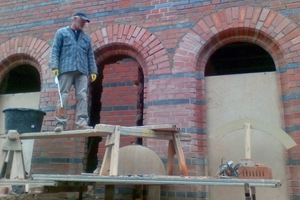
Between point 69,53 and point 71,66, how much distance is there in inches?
8.5

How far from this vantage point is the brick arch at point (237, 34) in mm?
4770

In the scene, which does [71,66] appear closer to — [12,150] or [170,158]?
[12,150]

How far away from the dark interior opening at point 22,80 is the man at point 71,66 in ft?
9.23

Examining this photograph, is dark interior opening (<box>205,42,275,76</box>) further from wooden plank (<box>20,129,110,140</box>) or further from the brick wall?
wooden plank (<box>20,129,110,140</box>)

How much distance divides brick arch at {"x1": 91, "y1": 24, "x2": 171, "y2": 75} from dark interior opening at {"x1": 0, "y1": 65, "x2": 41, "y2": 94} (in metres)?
2.51

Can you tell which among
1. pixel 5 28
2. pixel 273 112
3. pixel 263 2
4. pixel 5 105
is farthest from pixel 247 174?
pixel 5 28

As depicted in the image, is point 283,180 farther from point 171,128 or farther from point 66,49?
point 66,49

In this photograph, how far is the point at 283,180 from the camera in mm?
4434

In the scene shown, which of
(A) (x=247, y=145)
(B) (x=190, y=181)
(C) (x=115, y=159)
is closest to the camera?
(B) (x=190, y=181)

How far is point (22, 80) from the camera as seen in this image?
771 cm

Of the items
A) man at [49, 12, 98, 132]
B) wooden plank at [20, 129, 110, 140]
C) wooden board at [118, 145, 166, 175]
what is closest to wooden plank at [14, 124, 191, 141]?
wooden plank at [20, 129, 110, 140]

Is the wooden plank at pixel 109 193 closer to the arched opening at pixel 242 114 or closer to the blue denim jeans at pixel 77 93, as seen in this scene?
the blue denim jeans at pixel 77 93

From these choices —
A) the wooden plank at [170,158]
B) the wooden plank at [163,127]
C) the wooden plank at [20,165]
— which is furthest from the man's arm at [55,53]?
the wooden plank at [170,158]

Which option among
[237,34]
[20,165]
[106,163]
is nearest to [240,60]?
[237,34]
